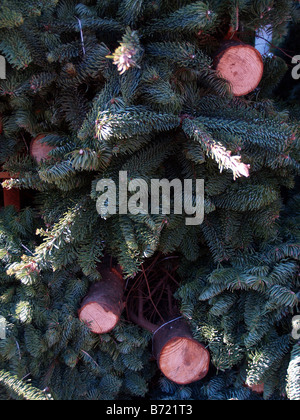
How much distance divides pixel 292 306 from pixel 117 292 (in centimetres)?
43

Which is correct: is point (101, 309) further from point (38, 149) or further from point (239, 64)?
point (239, 64)

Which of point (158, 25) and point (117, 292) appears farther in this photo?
point (117, 292)

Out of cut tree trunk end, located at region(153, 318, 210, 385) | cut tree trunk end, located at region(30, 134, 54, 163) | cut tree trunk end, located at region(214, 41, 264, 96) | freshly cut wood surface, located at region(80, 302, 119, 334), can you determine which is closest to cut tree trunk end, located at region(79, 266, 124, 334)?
freshly cut wood surface, located at region(80, 302, 119, 334)

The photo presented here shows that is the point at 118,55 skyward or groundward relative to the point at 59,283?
skyward

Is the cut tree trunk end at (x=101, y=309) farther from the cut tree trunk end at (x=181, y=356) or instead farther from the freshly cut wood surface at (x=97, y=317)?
the cut tree trunk end at (x=181, y=356)

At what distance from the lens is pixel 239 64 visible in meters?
0.79

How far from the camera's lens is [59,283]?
2.75 feet

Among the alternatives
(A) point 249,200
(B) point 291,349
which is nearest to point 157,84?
(A) point 249,200

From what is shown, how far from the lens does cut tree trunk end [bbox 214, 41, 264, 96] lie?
0.78 m

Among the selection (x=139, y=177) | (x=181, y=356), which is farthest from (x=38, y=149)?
(x=181, y=356)

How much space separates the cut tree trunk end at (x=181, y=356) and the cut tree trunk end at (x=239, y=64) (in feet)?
2.08

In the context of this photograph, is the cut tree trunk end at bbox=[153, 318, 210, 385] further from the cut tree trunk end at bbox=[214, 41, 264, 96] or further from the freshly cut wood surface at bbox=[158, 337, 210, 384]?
the cut tree trunk end at bbox=[214, 41, 264, 96]

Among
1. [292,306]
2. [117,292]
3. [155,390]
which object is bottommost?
[155,390]
